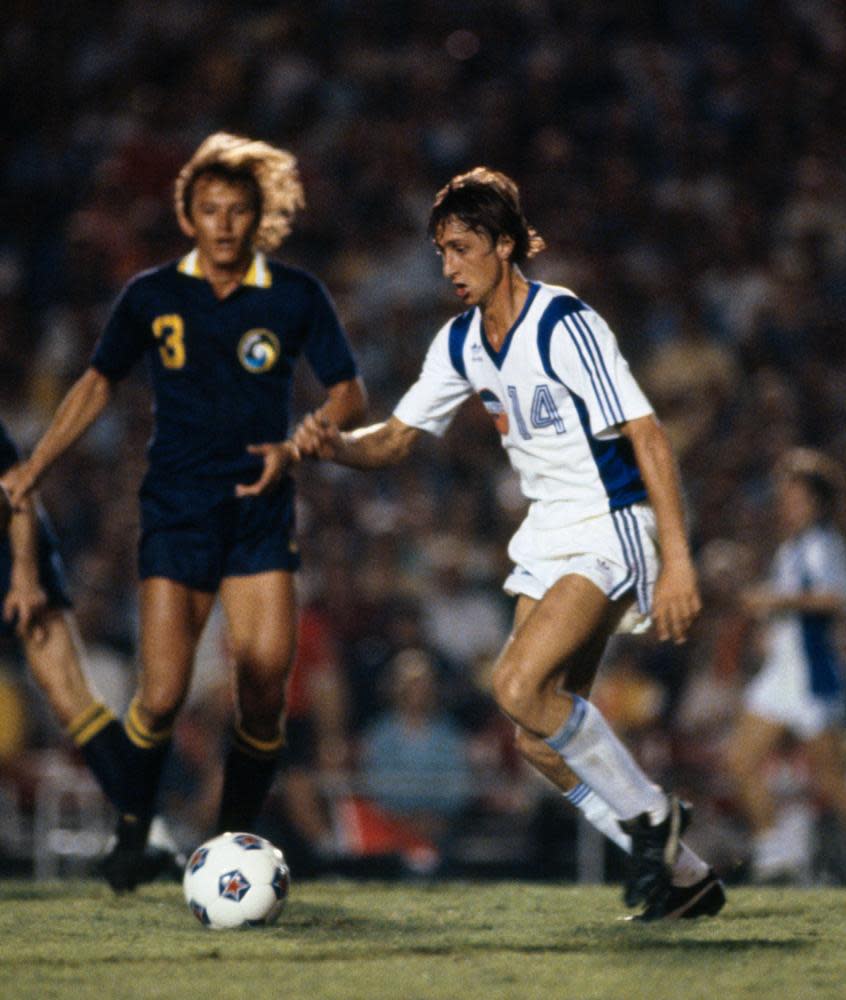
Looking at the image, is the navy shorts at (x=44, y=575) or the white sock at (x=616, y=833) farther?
the navy shorts at (x=44, y=575)

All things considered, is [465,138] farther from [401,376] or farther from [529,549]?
[529,549]

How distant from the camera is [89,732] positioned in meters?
6.34

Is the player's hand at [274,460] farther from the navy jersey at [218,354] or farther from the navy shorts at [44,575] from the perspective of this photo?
the navy shorts at [44,575]

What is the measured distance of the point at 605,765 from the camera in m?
5.07

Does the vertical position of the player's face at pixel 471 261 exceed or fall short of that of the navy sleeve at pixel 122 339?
it exceeds it

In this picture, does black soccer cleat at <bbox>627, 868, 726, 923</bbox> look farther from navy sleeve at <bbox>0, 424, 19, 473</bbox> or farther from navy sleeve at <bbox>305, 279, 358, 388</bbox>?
navy sleeve at <bbox>0, 424, 19, 473</bbox>

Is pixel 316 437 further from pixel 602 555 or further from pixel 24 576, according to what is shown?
pixel 24 576

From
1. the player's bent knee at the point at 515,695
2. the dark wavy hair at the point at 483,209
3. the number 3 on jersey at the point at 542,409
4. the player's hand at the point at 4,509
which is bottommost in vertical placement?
Answer: the player's bent knee at the point at 515,695

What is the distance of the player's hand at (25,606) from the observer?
6.32 metres

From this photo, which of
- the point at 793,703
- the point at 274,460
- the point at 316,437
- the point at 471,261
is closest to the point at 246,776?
the point at 274,460

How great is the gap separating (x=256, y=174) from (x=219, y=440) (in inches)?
36.8

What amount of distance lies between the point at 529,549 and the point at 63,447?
1783mm

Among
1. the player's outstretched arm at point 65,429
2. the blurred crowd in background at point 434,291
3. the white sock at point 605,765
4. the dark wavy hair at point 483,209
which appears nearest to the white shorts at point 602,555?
the white sock at point 605,765

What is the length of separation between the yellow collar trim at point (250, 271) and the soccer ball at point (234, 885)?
78.4 inches
